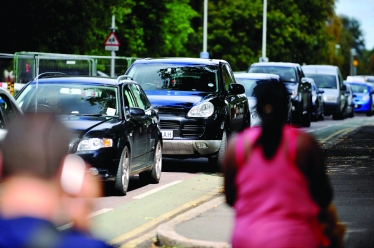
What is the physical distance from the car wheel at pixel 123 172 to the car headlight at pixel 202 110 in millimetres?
3430

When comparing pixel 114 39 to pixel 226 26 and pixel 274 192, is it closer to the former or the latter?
pixel 274 192

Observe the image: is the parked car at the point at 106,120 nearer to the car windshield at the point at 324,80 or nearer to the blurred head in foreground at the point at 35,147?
the blurred head in foreground at the point at 35,147

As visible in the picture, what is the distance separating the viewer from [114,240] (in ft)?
29.4

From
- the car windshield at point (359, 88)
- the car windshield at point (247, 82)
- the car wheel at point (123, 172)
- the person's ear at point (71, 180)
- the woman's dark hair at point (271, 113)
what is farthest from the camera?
the car windshield at point (359, 88)

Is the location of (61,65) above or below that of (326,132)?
above

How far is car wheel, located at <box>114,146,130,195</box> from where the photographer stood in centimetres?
1235

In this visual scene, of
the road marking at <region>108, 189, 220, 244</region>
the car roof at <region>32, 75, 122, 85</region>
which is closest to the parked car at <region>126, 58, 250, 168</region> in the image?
the car roof at <region>32, 75, 122, 85</region>

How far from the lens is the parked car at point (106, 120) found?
40.0ft

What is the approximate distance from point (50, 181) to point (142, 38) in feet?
175

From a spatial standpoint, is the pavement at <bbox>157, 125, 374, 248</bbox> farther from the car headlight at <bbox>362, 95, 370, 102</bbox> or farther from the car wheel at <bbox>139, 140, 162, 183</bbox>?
the car headlight at <bbox>362, 95, 370, 102</bbox>

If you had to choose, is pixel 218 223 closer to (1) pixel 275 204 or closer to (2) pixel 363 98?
(1) pixel 275 204

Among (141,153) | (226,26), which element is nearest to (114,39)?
(141,153)

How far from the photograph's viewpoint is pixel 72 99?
13.4 meters

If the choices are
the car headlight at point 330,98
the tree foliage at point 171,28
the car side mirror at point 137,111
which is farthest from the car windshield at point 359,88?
the car side mirror at point 137,111
